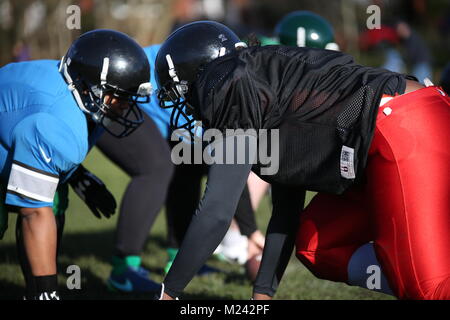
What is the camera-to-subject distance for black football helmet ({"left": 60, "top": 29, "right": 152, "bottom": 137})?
2984 millimetres

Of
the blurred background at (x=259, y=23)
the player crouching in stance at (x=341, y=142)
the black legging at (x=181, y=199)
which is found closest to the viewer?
the player crouching in stance at (x=341, y=142)

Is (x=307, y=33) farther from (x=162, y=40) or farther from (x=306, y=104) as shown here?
(x=162, y=40)

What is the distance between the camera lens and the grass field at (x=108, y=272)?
3.79 m

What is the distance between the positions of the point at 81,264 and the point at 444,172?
113 inches

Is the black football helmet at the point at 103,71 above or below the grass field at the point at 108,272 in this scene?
above

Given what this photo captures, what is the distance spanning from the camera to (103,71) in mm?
2965

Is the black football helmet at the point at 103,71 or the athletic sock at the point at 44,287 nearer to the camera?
the athletic sock at the point at 44,287

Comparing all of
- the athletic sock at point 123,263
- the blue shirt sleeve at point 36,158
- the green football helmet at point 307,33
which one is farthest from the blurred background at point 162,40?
the green football helmet at point 307,33

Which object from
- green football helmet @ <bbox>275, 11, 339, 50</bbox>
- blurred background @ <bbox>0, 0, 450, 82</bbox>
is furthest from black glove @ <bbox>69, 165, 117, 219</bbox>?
blurred background @ <bbox>0, 0, 450, 82</bbox>

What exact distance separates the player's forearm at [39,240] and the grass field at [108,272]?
2.87 ft

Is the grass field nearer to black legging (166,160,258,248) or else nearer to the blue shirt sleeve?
black legging (166,160,258,248)

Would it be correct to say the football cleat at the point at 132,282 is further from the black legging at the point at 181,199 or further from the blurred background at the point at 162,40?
the black legging at the point at 181,199

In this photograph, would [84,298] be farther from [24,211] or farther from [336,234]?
[336,234]

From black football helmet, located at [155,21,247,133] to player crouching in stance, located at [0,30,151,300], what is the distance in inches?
15.8
